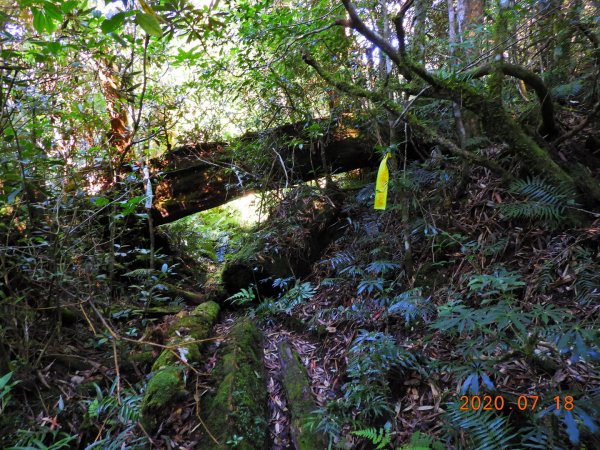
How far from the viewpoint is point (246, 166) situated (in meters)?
5.49

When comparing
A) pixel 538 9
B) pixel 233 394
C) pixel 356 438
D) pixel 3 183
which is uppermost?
pixel 538 9

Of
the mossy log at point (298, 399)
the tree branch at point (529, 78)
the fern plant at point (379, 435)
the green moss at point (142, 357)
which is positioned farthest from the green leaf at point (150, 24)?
the green moss at point (142, 357)

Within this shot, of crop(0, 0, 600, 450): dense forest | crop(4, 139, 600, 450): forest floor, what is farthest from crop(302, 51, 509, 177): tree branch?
crop(4, 139, 600, 450): forest floor

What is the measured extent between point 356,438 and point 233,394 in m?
1.08

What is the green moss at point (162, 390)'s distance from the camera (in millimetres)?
2645

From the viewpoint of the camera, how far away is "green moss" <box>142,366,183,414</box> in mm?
2645

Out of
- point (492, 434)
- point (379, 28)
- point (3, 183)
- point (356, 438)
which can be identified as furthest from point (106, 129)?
point (492, 434)

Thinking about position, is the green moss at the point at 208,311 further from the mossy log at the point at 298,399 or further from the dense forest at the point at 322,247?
the mossy log at the point at 298,399

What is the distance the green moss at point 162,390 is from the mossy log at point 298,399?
956 millimetres

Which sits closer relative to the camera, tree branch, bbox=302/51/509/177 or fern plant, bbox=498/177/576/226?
fern plant, bbox=498/177/576/226

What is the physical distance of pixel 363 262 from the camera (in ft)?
13.6

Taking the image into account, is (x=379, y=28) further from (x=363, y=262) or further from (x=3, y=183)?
(x=3, y=183)

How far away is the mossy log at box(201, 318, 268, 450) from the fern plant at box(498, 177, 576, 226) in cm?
286

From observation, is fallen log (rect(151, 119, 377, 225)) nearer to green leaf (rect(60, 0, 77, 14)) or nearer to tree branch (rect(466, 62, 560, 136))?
tree branch (rect(466, 62, 560, 136))
